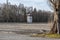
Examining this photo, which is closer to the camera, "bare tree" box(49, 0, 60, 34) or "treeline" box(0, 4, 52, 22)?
"bare tree" box(49, 0, 60, 34)

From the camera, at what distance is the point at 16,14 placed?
7162 centimetres

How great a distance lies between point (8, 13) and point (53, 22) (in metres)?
45.6

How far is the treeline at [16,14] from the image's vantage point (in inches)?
A: 2744

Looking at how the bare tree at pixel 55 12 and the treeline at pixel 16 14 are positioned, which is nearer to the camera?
the bare tree at pixel 55 12

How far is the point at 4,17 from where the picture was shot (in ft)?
227

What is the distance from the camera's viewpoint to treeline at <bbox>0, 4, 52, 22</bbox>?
69.7 meters

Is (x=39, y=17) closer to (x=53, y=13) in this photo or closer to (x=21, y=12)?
(x=21, y=12)

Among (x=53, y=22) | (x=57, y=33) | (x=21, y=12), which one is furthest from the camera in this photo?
(x=21, y=12)

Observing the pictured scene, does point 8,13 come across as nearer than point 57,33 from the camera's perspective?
No

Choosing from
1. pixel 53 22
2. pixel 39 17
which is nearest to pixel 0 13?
pixel 39 17

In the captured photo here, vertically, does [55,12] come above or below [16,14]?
above

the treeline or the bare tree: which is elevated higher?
the bare tree

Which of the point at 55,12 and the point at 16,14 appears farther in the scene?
the point at 16,14

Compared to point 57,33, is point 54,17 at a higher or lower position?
higher
